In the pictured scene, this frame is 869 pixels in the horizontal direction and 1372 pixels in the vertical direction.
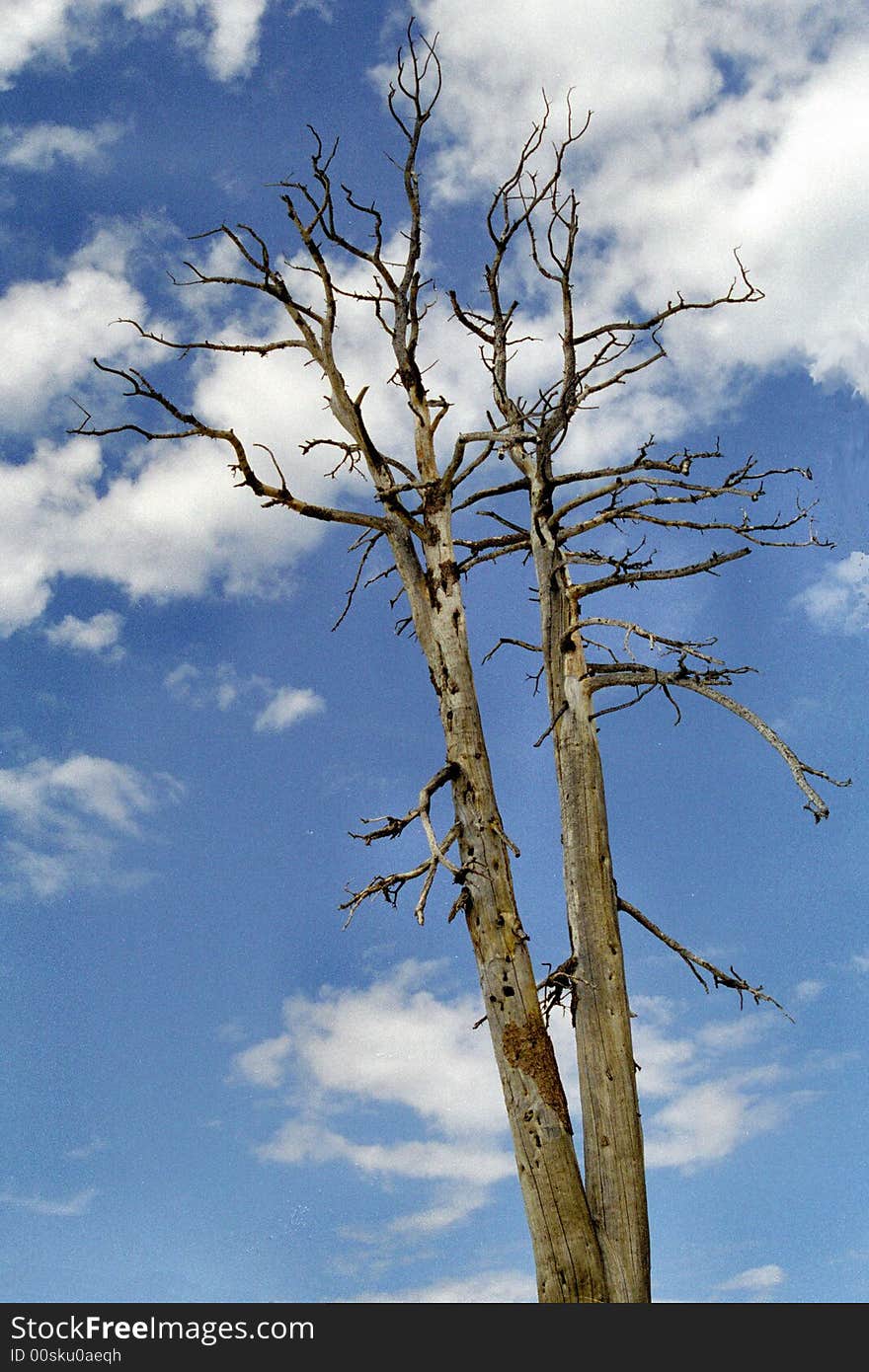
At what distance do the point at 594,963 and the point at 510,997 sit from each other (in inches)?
27.7

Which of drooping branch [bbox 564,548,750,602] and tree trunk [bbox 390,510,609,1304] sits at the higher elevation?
drooping branch [bbox 564,548,750,602]

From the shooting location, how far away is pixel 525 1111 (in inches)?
267

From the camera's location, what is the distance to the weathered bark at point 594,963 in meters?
6.76

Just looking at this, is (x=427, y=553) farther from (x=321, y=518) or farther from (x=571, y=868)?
(x=571, y=868)

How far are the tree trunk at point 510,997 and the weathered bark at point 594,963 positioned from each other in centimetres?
19

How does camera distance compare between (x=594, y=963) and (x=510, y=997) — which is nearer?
(x=510, y=997)

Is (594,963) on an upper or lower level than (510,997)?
upper

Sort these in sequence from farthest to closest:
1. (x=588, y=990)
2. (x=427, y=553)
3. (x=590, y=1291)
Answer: (x=427, y=553) → (x=588, y=990) → (x=590, y=1291)

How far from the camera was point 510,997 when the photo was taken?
6.99m

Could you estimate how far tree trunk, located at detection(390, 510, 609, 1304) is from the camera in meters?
6.62

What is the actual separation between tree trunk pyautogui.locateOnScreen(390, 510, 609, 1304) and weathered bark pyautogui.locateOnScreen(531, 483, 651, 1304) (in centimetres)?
19
